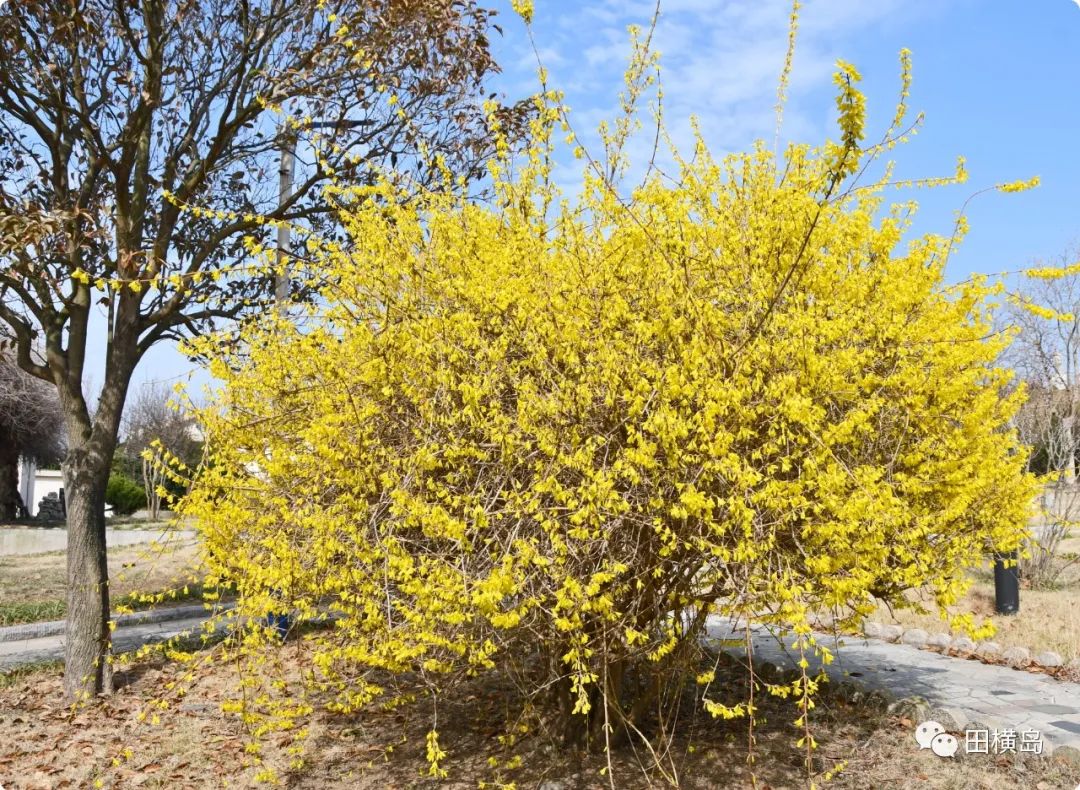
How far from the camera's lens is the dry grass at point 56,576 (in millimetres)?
10392

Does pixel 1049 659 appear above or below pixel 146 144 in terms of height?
below

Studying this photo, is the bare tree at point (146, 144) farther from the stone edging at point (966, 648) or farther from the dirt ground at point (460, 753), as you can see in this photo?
the stone edging at point (966, 648)

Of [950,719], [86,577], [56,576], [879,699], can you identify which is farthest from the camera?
[56,576]

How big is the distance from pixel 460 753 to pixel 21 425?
67.4 ft

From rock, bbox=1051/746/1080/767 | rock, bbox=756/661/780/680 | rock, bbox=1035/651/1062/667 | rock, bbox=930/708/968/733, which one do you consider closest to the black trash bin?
rock, bbox=1035/651/1062/667

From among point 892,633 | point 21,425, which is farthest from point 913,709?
point 21,425

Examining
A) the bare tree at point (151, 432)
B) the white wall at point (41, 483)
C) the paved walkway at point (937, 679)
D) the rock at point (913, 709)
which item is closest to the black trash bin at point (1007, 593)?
the paved walkway at point (937, 679)

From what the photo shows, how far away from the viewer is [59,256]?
21.8ft

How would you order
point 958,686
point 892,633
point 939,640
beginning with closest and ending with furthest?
point 958,686 → point 939,640 → point 892,633

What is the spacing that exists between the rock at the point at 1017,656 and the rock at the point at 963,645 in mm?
360

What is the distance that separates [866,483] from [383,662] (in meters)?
2.12

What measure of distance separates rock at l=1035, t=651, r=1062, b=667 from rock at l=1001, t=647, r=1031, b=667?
0.11 m

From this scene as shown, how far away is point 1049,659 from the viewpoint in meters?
6.61

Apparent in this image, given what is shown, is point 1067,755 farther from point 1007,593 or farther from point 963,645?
point 1007,593
